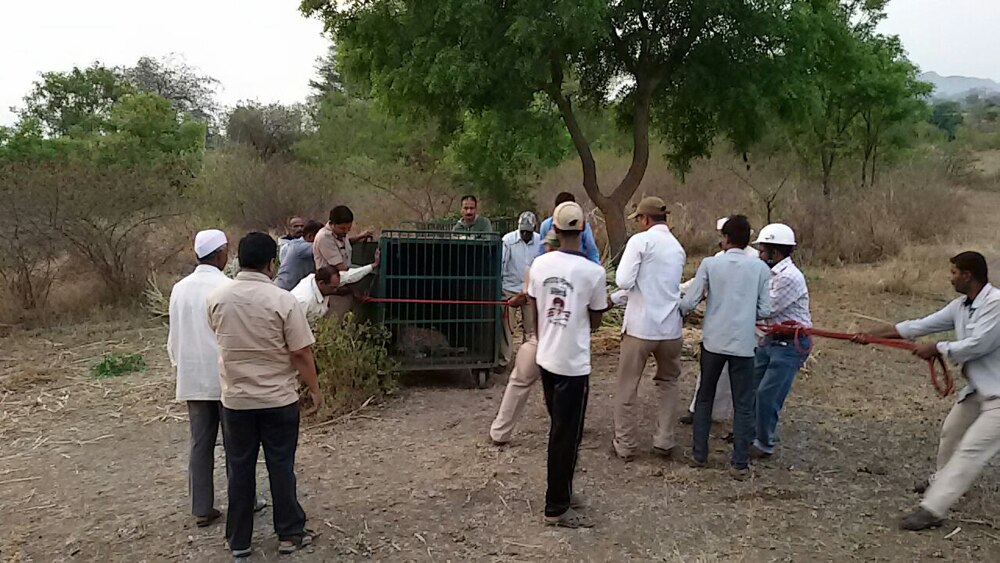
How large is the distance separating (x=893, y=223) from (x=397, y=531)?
1518 centimetres

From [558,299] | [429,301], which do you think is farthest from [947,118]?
[558,299]

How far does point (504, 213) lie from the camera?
1770cm

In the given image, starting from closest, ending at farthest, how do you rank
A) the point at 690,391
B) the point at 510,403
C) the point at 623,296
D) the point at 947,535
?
the point at 947,535, the point at 623,296, the point at 510,403, the point at 690,391

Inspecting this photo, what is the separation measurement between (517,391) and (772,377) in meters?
1.77

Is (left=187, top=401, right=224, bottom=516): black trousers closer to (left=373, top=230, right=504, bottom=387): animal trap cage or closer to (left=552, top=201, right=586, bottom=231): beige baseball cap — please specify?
(left=552, top=201, right=586, bottom=231): beige baseball cap

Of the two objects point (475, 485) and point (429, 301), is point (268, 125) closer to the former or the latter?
point (429, 301)

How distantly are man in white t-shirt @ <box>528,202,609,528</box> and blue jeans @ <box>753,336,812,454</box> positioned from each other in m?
1.62

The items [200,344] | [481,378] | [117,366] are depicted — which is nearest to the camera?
[200,344]

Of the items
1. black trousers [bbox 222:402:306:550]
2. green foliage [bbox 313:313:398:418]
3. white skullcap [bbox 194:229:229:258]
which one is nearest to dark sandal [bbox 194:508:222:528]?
black trousers [bbox 222:402:306:550]

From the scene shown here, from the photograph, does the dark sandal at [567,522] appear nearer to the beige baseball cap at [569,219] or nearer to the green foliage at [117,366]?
the beige baseball cap at [569,219]

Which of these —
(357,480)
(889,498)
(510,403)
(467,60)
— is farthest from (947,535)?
(467,60)

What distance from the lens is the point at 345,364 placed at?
654 centimetres

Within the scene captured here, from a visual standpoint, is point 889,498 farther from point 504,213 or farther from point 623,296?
point 504,213

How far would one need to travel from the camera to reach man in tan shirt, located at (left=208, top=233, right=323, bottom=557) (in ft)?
12.9
